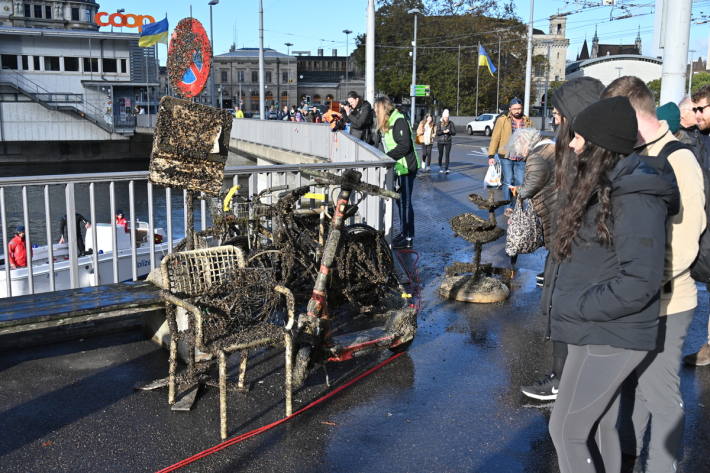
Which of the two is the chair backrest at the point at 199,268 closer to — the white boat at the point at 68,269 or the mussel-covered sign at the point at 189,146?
the mussel-covered sign at the point at 189,146

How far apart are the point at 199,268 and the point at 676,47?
218 inches

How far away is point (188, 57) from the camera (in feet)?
19.5

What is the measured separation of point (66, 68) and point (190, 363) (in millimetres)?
70039

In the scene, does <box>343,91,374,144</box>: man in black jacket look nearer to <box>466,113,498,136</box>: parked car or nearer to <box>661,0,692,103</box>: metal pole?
<box>661,0,692,103</box>: metal pole

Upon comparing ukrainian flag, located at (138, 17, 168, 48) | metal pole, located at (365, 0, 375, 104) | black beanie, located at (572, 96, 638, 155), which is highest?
ukrainian flag, located at (138, 17, 168, 48)

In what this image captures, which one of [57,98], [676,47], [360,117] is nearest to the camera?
[676,47]

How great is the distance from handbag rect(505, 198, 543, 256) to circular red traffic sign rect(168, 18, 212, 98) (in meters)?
2.83

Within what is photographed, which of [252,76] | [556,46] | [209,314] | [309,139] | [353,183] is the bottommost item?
[209,314]

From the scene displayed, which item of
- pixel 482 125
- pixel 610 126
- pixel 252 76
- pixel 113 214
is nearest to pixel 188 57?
pixel 113 214

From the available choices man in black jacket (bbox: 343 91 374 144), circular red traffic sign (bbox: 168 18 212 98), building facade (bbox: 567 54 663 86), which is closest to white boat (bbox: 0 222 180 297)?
man in black jacket (bbox: 343 91 374 144)

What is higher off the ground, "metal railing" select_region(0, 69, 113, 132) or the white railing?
"metal railing" select_region(0, 69, 113, 132)

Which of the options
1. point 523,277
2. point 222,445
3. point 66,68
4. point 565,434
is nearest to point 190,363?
point 222,445

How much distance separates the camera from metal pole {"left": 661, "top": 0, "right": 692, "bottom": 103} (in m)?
7.62

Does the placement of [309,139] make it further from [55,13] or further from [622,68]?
[622,68]
